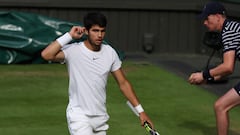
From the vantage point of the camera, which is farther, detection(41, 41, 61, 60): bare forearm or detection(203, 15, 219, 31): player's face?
detection(203, 15, 219, 31): player's face

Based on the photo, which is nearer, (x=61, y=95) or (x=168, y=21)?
(x=61, y=95)

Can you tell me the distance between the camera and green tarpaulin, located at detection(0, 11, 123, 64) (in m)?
14.4

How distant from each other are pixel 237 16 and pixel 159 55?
2552mm

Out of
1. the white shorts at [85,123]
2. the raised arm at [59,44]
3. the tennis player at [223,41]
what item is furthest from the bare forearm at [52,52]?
the tennis player at [223,41]

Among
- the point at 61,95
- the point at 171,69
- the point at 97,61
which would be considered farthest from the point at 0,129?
the point at 171,69

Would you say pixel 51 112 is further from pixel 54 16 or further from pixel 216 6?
pixel 54 16

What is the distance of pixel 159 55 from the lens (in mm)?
17203

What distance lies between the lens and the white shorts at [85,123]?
18.8ft

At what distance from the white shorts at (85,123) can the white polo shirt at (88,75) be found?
5 cm

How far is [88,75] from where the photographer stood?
581cm

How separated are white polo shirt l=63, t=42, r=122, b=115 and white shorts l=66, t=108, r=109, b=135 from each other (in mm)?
48

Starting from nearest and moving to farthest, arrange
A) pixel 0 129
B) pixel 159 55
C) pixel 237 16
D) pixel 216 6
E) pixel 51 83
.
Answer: pixel 216 6, pixel 0 129, pixel 51 83, pixel 237 16, pixel 159 55

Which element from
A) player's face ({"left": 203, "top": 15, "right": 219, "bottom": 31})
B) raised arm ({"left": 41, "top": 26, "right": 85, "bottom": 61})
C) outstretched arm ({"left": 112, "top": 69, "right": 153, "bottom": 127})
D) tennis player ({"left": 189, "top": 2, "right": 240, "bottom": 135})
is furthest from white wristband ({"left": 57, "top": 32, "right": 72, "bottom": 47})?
player's face ({"left": 203, "top": 15, "right": 219, "bottom": 31})

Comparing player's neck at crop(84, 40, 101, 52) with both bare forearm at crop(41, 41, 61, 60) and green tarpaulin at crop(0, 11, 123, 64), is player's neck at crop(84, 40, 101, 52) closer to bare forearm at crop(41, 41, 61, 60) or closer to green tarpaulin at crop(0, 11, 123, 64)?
bare forearm at crop(41, 41, 61, 60)
